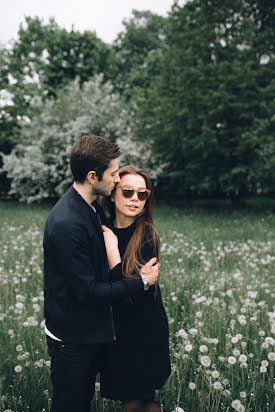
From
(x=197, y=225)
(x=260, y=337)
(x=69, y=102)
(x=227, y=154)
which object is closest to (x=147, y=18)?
(x=69, y=102)

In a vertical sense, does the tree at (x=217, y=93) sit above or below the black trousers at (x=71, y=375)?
above

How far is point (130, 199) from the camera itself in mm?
2574

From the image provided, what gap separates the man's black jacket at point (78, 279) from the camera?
2082 mm

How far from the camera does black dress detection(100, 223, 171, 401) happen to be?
96.9 inches

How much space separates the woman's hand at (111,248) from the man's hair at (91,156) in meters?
0.41

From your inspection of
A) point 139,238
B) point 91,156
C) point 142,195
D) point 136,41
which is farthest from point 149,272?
point 136,41

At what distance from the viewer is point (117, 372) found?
8.14ft

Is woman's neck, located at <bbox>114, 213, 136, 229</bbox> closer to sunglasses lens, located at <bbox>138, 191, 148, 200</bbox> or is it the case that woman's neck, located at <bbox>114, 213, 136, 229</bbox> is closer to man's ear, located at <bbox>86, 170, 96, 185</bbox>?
sunglasses lens, located at <bbox>138, 191, 148, 200</bbox>

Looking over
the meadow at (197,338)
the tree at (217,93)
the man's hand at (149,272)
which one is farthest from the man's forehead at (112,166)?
the tree at (217,93)

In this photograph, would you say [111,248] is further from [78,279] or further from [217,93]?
[217,93]

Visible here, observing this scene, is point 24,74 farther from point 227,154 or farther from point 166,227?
point 166,227

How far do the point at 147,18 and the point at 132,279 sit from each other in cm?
3969

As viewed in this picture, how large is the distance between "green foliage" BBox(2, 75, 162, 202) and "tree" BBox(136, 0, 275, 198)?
3.14m

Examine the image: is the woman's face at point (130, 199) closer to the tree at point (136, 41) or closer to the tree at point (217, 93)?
the tree at point (217, 93)
